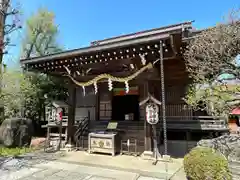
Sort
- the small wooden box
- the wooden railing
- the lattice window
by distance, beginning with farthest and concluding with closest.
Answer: the lattice window < the wooden railing < the small wooden box

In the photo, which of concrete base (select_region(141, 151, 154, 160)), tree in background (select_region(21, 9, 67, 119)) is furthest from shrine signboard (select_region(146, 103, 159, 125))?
tree in background (select_region(21, 9, 67, 119))

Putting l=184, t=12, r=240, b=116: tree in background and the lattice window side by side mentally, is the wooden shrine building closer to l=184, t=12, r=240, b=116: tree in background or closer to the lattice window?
the lattice window

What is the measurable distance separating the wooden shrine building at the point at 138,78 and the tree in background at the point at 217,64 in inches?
28.3

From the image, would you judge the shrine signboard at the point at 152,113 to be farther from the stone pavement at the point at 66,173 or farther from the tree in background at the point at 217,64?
the stone pavement at the point at 66,173

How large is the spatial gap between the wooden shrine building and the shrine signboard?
426 millimetres

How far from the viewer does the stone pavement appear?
4.28 m

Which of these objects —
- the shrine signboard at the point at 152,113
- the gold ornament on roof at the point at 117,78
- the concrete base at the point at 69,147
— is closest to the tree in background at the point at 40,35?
the gold ornament on roof at the point at 117,78

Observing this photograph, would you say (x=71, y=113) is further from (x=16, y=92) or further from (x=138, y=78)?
(x=16, y=92)

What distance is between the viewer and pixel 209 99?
476 cm

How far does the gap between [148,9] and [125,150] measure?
7.09 meters

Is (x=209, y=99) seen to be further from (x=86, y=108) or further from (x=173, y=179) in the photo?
(x=86, y=108)

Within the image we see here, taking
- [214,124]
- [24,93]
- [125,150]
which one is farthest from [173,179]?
[24,93]

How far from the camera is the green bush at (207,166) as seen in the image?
3434mm

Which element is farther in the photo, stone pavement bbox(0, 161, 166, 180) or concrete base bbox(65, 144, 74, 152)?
concrete base bbox(65, 144, 74, 152)
